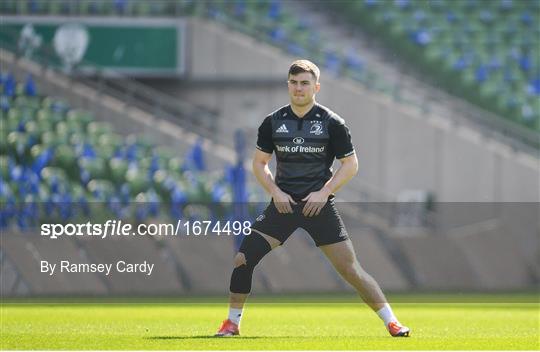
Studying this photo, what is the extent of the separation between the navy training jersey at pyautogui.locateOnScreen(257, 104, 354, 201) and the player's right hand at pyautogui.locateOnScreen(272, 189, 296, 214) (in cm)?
10

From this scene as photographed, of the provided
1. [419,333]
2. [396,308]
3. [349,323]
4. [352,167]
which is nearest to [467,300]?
[396,308]

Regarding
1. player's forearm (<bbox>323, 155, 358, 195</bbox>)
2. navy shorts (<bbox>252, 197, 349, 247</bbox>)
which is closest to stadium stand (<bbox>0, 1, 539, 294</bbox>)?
navy shorts (<bbox>252, 197, 349, 247</bbox>)

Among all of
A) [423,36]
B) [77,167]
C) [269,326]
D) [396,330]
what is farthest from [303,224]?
[423,36]

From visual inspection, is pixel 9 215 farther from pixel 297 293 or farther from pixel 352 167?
pixel 352 167

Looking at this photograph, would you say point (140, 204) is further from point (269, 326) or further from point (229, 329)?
point (229, 329)

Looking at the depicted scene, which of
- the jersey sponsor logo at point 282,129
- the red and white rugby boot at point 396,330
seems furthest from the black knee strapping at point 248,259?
the red and white rugby boot at point 396,330

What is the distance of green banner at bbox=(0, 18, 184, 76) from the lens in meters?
26.4

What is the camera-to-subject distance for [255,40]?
27.4 metres

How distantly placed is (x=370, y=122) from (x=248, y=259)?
17.2 metres

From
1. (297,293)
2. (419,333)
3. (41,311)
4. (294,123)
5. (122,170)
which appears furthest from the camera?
(122,170)

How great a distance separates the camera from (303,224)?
1036 centimetres

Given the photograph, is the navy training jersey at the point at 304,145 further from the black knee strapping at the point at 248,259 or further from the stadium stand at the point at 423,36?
the stadium stand at the point at 423,36

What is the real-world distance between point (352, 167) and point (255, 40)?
681 inches

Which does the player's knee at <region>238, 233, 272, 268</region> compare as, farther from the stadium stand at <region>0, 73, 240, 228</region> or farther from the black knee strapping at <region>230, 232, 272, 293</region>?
the stadium stand at <region>0, 73, 240, 228</region>
